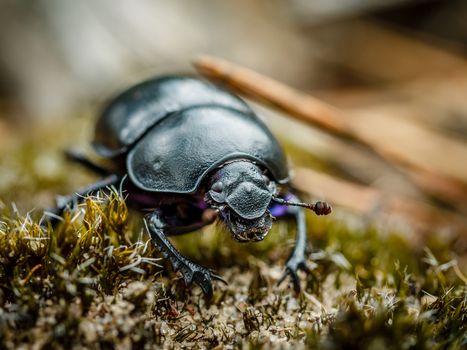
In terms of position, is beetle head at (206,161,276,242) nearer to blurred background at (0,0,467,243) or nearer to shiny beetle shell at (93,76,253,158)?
shiny beetle shell at (93,76,253,158)

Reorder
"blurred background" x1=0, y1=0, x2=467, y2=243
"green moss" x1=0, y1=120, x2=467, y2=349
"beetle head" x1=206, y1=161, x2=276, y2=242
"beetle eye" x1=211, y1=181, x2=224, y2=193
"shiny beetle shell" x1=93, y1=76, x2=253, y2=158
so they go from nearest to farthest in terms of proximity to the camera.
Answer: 1. "green moss" x1=0, y1=120, x2=467, y2=349
2. "beetle head" x1=206, y1=161, x2=276, y2=242
3. "beetle eye" x1=211, y1=181, x2=224, y2=193
4. "shiny beetle shell" x1=93, y1=76, x2=253, y2=158
5. "blurred background" x1=0, y1=0, x2=467, y2=243

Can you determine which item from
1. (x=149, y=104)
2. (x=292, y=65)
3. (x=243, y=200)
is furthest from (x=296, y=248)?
(x=292, y=65)

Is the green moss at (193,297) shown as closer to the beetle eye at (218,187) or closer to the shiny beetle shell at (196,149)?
the shiny beetle shell at (196,149)

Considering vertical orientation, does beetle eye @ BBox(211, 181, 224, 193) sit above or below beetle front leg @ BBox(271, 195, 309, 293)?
above

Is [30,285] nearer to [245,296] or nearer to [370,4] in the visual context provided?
[245,296]

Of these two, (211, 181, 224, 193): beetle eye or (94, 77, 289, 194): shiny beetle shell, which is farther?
(94, 77, 289, 194): shiny beetle shell

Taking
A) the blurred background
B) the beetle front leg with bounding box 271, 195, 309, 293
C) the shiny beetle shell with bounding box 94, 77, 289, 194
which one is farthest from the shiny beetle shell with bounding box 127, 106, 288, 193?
the blurred background

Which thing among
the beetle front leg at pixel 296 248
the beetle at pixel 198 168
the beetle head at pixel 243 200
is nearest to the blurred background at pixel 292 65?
the beetle front leg at pixel 296 248

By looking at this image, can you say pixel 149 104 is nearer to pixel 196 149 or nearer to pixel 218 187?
pixel 196 149
